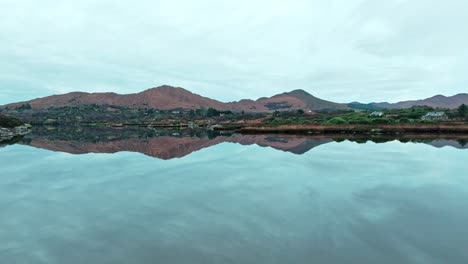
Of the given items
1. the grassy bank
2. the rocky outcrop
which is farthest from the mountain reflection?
the rocky outcrop

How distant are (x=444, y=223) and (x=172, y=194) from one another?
1414 cm

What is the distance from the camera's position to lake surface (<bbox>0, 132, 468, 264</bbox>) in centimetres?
1081

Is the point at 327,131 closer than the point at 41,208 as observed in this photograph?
No

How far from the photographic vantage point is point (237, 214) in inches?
591

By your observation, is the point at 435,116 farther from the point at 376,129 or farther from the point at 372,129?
the point at 372,129

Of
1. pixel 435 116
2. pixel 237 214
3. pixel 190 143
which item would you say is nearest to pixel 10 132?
pixel 190 143

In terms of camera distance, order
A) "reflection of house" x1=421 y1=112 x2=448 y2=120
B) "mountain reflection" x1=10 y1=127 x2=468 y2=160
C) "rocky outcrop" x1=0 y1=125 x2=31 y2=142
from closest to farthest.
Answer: "mountain reflection" x1=10 y1=127 x2=468 y2=160
"rocky outcrop" x1=0 y1=125 x2=31 y2=142
"reflection of house" x1=421 y1=112 x2=448 y2=120

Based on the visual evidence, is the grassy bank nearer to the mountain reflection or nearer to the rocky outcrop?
the mountain reflection

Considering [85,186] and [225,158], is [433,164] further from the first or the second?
[85,186]

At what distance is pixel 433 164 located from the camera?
29188 millimetres

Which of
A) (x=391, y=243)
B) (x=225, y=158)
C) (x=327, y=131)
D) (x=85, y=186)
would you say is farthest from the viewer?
(x=327, y=131)

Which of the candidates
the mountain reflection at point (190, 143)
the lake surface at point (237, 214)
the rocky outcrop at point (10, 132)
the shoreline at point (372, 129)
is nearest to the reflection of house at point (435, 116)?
the shoreline at point (372, 129)

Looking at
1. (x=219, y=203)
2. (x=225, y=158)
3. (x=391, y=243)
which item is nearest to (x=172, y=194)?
(x=219, y=203)

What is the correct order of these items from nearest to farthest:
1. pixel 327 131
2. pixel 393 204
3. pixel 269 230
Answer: pixel 269 230
pixel 393 204
pixel 327 131
